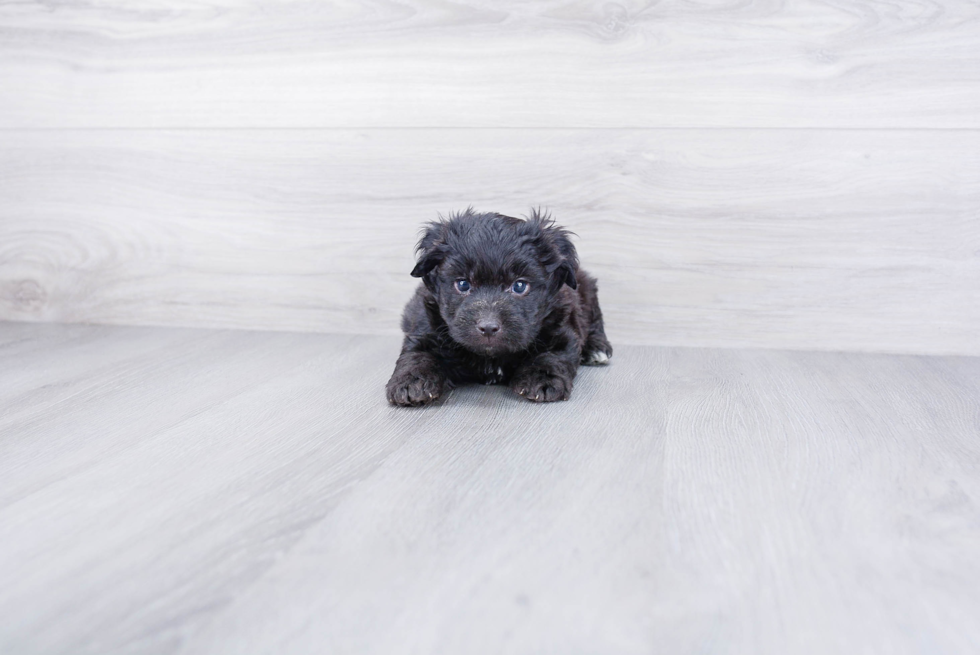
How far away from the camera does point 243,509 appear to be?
4.07 ft

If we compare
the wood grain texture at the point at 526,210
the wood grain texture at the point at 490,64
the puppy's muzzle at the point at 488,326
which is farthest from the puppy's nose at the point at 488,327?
the wood grain texture at the point at 490,64

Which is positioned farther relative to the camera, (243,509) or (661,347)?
(661,347)

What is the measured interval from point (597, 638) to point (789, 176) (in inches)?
80.2

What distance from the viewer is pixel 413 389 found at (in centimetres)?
186

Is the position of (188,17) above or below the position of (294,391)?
above

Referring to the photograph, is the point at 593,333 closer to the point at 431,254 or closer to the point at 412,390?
the point at 431,254

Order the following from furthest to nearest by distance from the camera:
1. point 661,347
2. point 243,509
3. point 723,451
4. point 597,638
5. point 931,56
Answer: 1. point 661,347
2. point 931,56
3. point 723,451
4. point 243,509
5. point 597,638

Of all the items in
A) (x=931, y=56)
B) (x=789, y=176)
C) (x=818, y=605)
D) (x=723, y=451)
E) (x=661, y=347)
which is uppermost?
(x=931, y=56)

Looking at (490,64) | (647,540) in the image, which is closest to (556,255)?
(490,64)

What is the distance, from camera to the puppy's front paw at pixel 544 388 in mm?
1938

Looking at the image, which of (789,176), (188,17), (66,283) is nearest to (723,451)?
(789,176)

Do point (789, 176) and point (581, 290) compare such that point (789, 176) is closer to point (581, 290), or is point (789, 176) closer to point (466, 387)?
point (581, 290)

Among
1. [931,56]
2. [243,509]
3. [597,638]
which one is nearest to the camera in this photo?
[597,638]

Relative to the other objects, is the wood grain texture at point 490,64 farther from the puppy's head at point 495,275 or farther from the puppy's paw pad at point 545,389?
the puppy's paw pad at point 545,389
